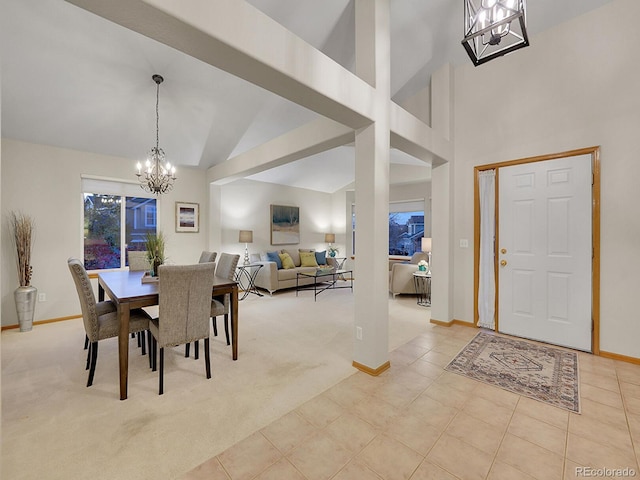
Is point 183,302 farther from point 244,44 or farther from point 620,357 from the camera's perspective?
point 620,357

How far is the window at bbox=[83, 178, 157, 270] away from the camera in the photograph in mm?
4348

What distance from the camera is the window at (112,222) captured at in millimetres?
4348

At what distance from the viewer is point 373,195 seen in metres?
2.52

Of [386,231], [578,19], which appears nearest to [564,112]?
[578,19]

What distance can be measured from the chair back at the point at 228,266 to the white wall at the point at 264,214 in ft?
7.10

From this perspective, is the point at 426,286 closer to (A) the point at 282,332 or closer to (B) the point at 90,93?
(A) the point at 282,332

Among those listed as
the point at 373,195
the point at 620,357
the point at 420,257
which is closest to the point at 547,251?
the point at 620,357

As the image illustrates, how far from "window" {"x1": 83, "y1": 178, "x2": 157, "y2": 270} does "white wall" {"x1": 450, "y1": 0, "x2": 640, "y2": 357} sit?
5214mm

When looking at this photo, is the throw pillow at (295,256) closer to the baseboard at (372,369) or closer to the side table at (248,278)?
the side table at (248,278)

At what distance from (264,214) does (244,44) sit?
5400 millimetres

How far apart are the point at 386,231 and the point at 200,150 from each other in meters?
3.59

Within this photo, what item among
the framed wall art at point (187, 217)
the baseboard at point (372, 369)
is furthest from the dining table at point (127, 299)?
the framed wall art at point (187, 217)

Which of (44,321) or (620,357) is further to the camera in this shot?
(44,321)

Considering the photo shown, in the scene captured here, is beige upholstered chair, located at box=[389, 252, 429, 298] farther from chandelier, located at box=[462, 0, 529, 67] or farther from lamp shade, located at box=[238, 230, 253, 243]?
chandelier, located at box=[462, 0, 529, 67]
